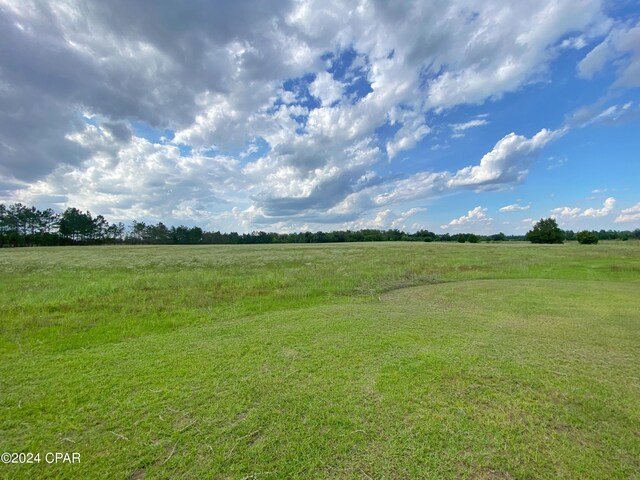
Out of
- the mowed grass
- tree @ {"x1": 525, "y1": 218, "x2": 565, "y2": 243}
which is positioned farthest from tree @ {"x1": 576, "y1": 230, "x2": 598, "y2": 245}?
the mowed grass

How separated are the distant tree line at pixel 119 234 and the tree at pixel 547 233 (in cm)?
1943

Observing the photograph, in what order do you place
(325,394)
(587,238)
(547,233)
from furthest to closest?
(547,233) → (587,238) → (325,394)

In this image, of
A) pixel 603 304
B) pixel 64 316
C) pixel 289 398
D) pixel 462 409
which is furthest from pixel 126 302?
pixel 603 304

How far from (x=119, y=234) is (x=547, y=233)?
154 meters

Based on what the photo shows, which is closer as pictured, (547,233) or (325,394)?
(325,394)

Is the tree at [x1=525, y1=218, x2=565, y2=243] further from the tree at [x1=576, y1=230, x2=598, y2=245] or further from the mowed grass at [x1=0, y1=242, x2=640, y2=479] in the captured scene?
the mowed grass at [x1=0, y1=242, x2=640, y2=479]

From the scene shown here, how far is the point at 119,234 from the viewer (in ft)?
359

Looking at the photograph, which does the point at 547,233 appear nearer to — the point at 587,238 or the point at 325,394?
the point at 587,238

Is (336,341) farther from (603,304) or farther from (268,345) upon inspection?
(603,304)

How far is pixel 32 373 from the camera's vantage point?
4.91 m

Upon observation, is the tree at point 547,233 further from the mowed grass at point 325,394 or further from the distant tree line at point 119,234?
the mowed grass at point 325,394

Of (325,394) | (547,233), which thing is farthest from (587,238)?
(325,394)

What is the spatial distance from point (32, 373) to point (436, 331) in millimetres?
8482

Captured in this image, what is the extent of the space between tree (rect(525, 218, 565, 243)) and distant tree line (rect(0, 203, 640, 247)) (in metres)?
19.4
